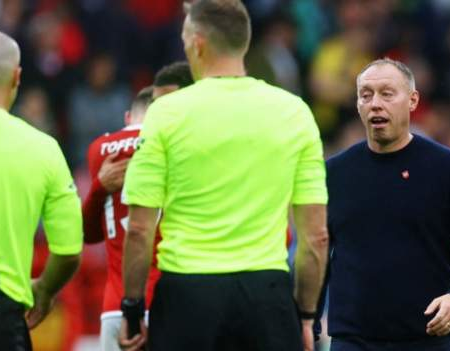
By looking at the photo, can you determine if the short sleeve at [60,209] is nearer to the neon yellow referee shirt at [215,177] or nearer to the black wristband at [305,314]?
the neon yellow referee shirt at [215,177]

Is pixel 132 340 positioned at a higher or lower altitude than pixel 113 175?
lower

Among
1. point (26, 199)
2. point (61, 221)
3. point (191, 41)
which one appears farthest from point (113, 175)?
point (191, 41)

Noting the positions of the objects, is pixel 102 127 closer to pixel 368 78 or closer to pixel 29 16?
pixel 29 16

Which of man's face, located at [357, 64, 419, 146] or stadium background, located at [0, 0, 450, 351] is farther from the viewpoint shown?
stadium background, located at [0, 0, 450, 351]

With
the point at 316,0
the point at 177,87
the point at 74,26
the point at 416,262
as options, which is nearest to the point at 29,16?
the point at 74,26

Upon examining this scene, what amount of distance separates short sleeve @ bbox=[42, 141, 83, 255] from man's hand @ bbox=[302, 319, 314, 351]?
3.85ft

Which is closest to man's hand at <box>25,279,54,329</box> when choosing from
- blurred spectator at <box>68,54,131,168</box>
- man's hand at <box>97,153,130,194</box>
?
man's hand at <box>97,153,130,194</box>

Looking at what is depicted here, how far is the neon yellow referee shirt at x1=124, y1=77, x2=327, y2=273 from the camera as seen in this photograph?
267 inches

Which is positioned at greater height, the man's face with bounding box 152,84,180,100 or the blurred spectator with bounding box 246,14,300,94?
the man's face with bounding box 152,84,180,100

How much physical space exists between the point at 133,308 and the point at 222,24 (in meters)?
1.35

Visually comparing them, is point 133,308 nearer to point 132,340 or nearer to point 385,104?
point 132,340

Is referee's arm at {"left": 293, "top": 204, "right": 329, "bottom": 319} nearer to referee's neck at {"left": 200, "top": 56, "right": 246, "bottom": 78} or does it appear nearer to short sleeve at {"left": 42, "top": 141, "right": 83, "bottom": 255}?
referee's neck at {"left": 200, "top": 56, "right": 246, "bottom": 78}

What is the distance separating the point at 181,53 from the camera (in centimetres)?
1631

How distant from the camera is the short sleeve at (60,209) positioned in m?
7.18
